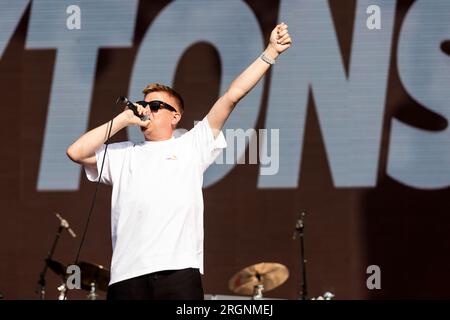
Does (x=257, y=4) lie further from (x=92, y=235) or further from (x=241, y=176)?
(x=92, y=235)

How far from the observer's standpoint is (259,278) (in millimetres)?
8828

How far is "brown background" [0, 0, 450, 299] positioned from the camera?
371 inches

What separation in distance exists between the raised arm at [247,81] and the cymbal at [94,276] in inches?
140

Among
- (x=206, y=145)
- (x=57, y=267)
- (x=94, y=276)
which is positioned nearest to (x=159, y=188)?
(x=206, y=145)

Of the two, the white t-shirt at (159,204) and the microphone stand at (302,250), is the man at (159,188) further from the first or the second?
the microphone stand at (302,250)

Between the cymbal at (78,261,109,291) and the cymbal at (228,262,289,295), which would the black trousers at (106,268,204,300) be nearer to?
the cymbal at (78,261,109,291)

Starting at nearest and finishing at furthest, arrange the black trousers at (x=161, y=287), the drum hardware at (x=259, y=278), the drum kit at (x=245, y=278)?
the black trousers at (x=161, y=287), the drum kit at (x=245, y=278), the drum hardware at (x=259, y=278)

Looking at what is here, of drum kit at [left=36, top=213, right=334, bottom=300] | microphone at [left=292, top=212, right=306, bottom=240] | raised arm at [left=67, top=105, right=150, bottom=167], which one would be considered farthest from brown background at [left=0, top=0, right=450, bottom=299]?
raised arm at [left=67, top=105, right=150, bottom=167]

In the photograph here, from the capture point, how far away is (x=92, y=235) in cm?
962

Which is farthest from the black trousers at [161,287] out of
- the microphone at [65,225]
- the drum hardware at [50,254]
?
the microphone at [65,225]

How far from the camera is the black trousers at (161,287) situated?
190 inches

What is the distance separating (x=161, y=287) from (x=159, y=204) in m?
0.38

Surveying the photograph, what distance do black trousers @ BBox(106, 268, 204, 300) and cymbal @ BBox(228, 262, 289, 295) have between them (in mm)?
3893

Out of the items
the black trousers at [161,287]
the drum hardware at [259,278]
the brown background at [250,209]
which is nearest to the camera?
the black trousers at [161,287]
